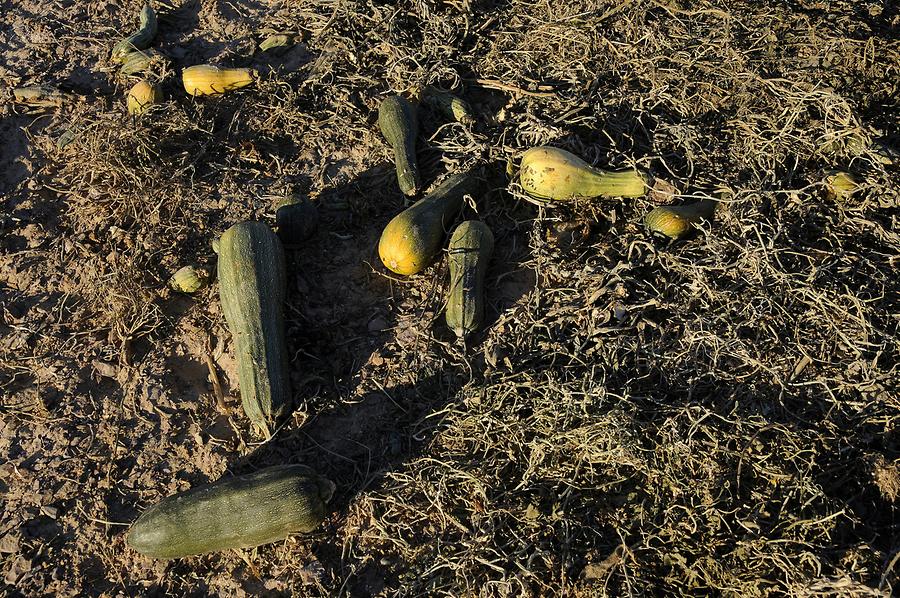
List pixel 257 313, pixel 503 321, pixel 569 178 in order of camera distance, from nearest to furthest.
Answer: pixel 257 313 < pixel 503 321 < pixel 569 178

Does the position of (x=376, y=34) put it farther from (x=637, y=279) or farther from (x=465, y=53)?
(x=637, y=279)

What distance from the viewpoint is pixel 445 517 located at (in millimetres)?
4188

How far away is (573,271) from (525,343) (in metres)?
0.66

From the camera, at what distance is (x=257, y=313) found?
4707 mm

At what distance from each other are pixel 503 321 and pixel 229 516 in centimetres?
215

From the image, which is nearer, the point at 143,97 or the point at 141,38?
the point at 143,97

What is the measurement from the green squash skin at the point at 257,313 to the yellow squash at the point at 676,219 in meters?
Result: 2.71

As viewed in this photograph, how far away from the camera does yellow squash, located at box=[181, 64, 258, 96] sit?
630 centimetres

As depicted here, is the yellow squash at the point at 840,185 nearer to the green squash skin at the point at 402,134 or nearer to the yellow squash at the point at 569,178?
the yellow squash at the point at 569,178

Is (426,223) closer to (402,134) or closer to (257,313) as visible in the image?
(402,134)

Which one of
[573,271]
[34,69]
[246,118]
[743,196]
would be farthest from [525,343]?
[34,69]

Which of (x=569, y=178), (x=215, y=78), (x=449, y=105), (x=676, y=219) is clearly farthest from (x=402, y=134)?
(x=676, y=219)

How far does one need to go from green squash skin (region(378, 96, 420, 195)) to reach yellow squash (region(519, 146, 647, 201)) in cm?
89

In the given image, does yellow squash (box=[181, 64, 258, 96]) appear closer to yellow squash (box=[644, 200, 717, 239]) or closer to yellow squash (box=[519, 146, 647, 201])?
yellow squash (box=[519, 146, 647, 201])
